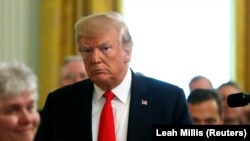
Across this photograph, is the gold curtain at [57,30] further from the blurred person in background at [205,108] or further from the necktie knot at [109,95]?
the necktie knot at [109,95]

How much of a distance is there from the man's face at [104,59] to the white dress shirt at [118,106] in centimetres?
4

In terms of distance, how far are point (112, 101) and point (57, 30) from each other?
297 centimetres

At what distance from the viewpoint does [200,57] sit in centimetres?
608

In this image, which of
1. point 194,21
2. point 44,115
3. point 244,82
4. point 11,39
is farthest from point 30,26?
point 44,115

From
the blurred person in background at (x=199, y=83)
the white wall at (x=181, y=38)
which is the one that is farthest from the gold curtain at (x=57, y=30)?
the blurred person in background at (x=199, y=83)

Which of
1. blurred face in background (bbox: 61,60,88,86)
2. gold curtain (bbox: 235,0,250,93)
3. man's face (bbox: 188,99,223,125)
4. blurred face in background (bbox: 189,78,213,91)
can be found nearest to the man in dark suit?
man's face (bbox: 188,99,223,125)

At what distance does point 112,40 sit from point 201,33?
3115 mm

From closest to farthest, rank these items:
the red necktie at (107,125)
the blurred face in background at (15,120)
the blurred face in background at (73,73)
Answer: the blurred face in background at (15,120)
the red necktie at (107,125)
the blurred face in background at (73,73)

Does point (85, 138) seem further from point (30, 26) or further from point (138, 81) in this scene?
point (30, 26)

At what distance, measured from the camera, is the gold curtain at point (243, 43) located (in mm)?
5984

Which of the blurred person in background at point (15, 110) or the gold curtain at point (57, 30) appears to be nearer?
the blurred person in background at point (15, 110)

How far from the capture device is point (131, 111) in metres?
3.04

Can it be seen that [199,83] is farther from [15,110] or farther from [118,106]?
[15,110]

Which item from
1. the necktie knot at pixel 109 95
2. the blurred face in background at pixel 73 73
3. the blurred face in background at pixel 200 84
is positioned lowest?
the blurred face in background at pixel 200 84
